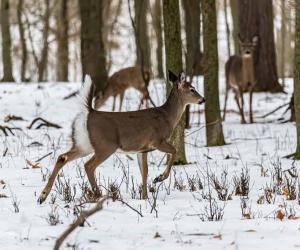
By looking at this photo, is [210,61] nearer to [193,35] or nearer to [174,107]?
[174,107]

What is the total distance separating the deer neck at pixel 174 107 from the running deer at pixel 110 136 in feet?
0.71

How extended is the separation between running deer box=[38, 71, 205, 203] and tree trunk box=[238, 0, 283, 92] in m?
10.2

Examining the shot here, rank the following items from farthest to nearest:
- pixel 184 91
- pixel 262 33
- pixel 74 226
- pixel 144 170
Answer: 1. pixel 262 33
2. pixel 184 91
3. pixel 144 170
4. pixel 74 226

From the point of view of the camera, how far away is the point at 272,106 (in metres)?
16.5

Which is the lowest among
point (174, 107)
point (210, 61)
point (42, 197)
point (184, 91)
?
point (42, 197)

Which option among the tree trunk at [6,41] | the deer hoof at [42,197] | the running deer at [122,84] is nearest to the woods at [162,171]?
the deer hoof at [42,197]

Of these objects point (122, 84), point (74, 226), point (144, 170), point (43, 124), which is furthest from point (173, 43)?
point (122, 84)

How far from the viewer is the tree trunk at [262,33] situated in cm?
1753

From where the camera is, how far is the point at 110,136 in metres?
7.20

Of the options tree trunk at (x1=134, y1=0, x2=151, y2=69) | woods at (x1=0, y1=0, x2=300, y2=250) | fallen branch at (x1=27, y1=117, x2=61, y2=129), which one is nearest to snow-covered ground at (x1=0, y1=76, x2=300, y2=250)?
woods at (x1=0, y1=0, x2=300, y2=250)

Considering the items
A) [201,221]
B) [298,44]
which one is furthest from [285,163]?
[201,221]

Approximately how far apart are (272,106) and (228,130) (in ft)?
12.2

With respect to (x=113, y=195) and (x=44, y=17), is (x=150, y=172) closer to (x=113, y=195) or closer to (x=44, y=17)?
(x=113, y=195)

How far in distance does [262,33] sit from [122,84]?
3827 mm
